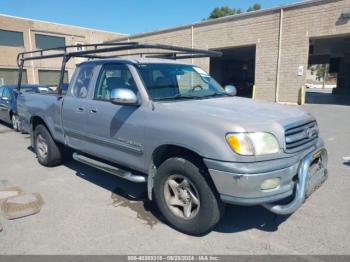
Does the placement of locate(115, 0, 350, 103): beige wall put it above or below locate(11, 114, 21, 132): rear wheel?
above

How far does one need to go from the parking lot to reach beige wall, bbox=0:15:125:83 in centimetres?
2648

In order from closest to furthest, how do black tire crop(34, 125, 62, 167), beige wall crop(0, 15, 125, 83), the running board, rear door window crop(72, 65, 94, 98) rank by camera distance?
the running board → rear door window crop(72, 65, 94, 98) → black tire crop(34, 125, 62, 167) → beige wall crop(0, 15, 125, 83)

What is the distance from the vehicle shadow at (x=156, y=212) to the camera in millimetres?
3547

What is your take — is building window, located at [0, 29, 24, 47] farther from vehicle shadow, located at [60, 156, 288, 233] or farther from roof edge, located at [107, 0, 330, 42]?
vehicle shadow, located at [60, 156, 288, 233]

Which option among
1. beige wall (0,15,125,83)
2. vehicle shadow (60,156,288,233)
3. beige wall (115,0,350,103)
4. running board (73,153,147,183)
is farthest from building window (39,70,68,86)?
vehicle shadow (60,156,288,233)

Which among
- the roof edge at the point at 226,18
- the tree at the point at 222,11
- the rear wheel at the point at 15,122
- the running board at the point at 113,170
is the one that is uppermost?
the tree at the point at 222,11

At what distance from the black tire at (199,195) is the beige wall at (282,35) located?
15.9 metres

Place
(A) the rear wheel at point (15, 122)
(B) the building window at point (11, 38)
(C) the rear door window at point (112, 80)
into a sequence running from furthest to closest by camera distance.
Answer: (B) the building window at point (11, 38) → (A) the rear wheel at point (15, 122) → (C) the rear door window at point (112, 80)

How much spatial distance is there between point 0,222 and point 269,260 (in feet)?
10.6

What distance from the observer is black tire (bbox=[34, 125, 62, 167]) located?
571 cm

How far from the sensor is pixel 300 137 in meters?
3.25

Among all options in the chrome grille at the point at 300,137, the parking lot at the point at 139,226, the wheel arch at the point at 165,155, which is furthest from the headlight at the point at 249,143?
the parking lot at the point at 139,226

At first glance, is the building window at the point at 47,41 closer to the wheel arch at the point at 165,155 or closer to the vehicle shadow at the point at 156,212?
the vehicle shadow at the point at 156,212

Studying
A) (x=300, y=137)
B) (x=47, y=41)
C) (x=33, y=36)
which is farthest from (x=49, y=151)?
(x=47, y=41)
